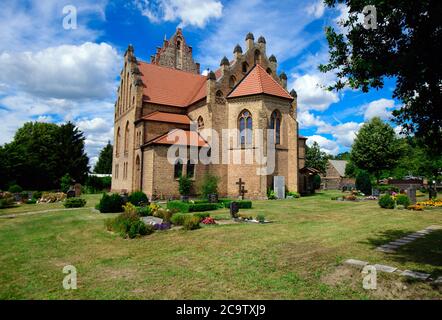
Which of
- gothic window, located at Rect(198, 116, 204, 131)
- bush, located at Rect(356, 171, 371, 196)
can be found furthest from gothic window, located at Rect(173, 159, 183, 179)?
bush, located at Rect(356, 171, 371, 196)

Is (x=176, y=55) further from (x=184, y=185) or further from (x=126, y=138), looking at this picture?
(x=184, y=185)

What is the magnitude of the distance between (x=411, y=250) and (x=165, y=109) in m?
29.1

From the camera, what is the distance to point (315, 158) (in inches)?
2267

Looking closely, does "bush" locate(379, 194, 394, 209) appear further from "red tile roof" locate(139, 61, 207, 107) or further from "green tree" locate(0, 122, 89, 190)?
"green tree" locate(0, 122, 89, 190)

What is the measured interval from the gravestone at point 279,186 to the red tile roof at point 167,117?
1218 cm

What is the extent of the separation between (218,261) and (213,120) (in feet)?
73.9

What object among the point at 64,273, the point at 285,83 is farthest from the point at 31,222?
the point at 285,83

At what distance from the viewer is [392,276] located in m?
6.35

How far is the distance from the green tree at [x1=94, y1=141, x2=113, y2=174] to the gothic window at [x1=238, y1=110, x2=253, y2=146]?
5879 centimetres

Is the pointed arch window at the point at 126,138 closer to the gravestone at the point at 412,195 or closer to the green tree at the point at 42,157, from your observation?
the green tree at the point at 42,157

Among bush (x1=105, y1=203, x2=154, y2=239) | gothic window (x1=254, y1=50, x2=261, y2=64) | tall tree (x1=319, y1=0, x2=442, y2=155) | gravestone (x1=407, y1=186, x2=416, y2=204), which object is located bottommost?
bush (x1=105, y1=203, x2=154, y2=239)

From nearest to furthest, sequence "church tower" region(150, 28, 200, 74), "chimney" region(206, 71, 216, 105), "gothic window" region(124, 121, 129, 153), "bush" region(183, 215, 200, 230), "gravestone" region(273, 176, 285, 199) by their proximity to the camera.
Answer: "bush" region(183, 215, 200, 230) → "gravestone" region(273, 176, 285, 199) → "chimney" region(206, 71, 216, 105) → "gothic window" region(124, 121, 129, 153) → "church tower" region(150, 28, 200, 74)

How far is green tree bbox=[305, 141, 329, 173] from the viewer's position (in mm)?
56969
